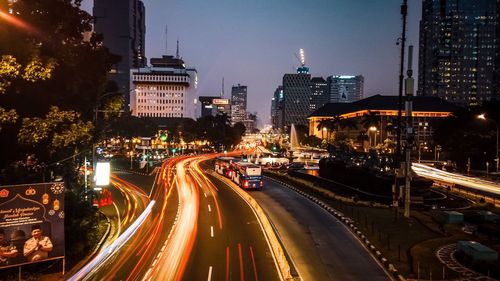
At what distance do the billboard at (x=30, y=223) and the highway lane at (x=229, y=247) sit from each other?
6277 mm

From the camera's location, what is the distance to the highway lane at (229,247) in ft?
69.5

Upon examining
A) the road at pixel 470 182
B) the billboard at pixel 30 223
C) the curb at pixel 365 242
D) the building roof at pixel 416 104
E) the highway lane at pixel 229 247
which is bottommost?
the highway lane at pixel 229 247

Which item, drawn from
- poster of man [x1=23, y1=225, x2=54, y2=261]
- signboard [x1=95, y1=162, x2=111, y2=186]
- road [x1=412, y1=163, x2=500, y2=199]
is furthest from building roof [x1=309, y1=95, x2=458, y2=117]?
poster of man [x1=23, y1=225, x2=54, y2=261]

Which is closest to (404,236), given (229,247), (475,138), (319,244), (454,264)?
(319,244)

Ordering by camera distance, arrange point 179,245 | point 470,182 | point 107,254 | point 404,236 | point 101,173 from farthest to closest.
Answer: point 470,182 → point 101,173 → point 404,236 → point 179,245 → point 107,254

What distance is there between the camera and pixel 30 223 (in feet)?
59.9

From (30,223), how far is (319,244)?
16.7m

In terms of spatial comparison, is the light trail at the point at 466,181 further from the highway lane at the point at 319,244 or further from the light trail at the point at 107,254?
the light trail at the point at 107,254

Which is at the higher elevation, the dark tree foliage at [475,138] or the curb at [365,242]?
the dark tree foliage at [475,138]

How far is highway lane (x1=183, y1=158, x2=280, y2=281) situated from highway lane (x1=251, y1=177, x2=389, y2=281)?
5.79 feet

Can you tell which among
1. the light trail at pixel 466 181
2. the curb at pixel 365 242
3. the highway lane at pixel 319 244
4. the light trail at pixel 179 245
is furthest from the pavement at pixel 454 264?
the light trail at pixel 466 181

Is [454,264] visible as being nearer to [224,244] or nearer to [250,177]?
[224,244]

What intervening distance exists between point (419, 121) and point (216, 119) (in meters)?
75.4

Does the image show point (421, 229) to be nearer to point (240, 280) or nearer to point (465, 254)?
point (465, 254)
